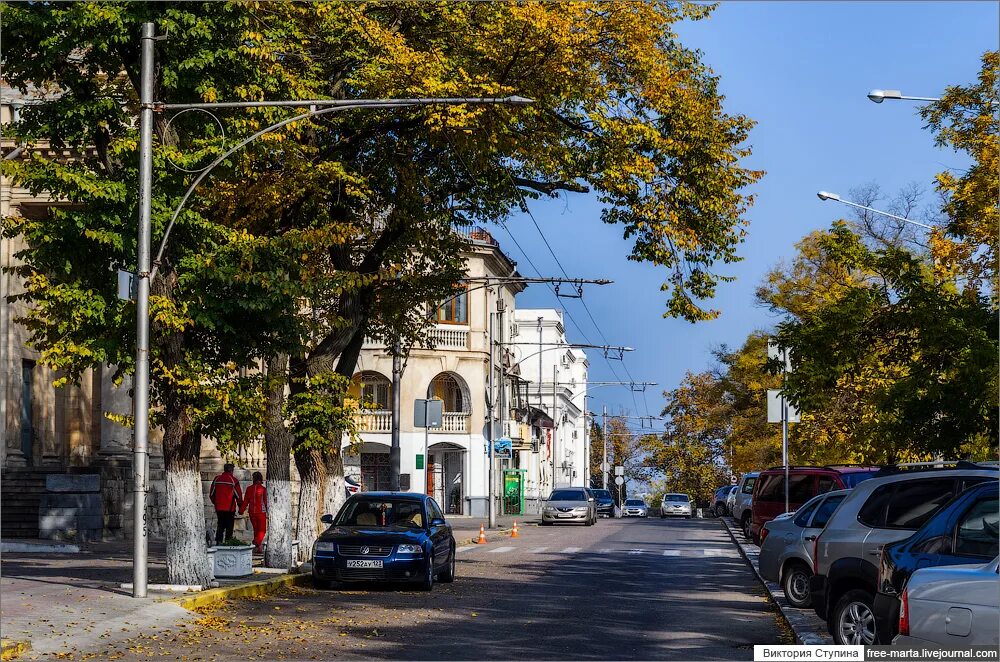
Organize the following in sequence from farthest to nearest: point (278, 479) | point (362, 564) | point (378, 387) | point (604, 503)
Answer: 1. point (604, 503)
2. point (378, 387)
3. point (278, 479)
4. point (362, 564)

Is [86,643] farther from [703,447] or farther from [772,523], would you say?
[703,447]

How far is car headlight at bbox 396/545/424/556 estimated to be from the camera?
21031 millimetres

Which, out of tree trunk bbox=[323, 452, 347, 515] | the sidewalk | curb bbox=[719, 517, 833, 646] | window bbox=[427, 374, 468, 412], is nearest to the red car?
curb bbox=[719, 517, 833, 646]

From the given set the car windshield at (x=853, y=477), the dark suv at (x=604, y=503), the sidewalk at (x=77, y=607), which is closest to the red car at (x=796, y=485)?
the car windshield at (x=853, y=477)

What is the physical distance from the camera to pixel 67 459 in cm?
4197

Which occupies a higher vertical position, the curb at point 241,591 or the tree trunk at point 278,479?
the tree trunk at point 278,479

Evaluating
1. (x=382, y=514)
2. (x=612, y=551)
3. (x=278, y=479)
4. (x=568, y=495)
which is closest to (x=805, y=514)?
(x=382, y=514)

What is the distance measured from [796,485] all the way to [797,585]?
14.6 meters

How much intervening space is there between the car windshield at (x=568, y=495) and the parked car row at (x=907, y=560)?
3997cm

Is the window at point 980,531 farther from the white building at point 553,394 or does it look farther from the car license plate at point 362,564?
the white building at point 553,394

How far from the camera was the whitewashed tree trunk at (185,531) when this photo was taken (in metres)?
19.3

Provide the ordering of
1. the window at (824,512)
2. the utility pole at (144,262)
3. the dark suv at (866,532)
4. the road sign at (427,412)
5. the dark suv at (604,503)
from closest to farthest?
the dark suv at (866,532) < the utility pole at (144,262) < the window at (824,512) < the road sign at (427,412) < the dark suv at (604,503)

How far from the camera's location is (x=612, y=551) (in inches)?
1387

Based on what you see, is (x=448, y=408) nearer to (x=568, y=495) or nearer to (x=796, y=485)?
(x=568, y=495)
